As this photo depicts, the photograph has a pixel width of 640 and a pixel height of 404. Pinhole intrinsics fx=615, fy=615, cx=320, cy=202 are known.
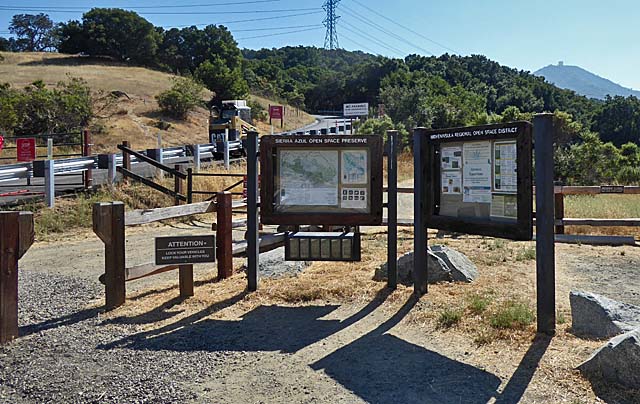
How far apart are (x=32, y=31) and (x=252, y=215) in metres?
118

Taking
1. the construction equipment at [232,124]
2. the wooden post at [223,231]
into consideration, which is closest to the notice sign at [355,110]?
the construction equipment at [232,124]

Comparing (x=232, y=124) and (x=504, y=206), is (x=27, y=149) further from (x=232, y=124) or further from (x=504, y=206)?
(x=504, y=206)

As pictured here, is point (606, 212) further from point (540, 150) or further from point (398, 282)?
point (540, 150)

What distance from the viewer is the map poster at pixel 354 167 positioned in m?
7.61

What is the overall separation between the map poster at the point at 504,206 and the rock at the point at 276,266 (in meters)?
3.34

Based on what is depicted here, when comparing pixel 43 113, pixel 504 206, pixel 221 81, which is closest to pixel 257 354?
pixel 504 206

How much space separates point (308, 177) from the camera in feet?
25.2

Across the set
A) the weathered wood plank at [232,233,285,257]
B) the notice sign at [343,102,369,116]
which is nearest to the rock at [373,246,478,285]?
the weathered wood plank at [232,233,285,257]

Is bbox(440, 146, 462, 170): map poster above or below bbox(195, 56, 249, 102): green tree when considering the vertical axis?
below

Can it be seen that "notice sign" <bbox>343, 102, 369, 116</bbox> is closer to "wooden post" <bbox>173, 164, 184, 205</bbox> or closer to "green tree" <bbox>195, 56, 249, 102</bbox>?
"wooden post" <bbox>173, 164, 184, 205</bbox>

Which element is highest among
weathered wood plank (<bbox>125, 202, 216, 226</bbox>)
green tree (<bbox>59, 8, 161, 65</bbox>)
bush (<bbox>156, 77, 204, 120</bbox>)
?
green tree (<bbox>59, 8, 161, 65</bbox>)

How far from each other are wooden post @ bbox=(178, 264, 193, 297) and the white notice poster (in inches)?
131

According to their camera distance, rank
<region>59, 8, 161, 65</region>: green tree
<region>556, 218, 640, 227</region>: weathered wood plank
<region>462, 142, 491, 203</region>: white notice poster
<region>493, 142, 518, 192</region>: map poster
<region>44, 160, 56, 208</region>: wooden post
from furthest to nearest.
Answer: <region>59, 8, 161, 65</region>: green tree, <region>44, 160, 56, 208</region>: wooden post, <region>556, 218, 640, 227</region>: weathered wood plank, <region>462, 142, 491, 203</region>: white notice poster, <region>493, 142, 518, 192</region>: map poster

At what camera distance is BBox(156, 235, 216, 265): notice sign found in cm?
715
